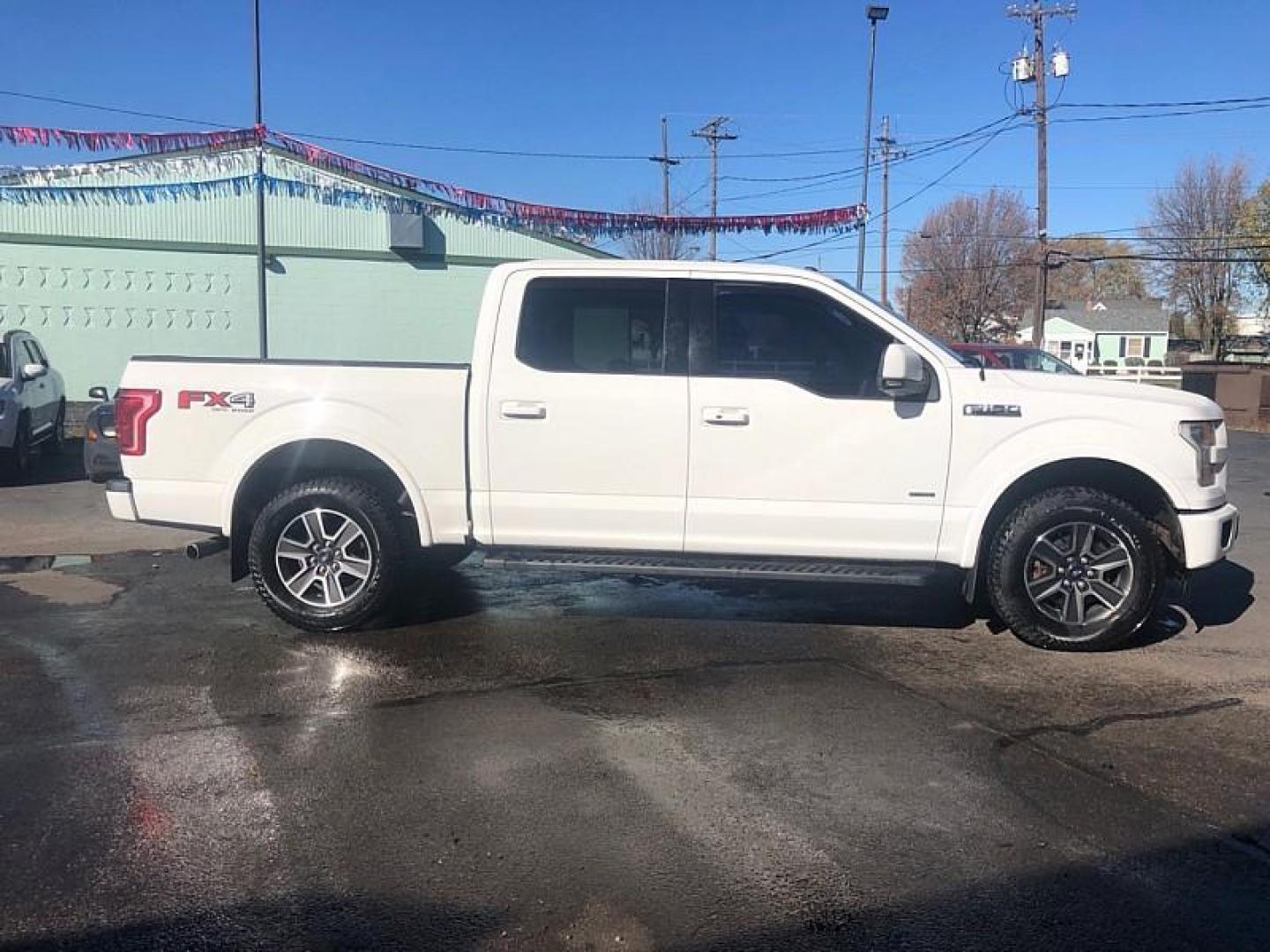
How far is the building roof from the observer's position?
68625mm

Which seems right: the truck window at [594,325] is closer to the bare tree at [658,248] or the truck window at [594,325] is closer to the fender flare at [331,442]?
the fender flare at [331,442]

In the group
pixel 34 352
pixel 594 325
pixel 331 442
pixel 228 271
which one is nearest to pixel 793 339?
pixel 594 325

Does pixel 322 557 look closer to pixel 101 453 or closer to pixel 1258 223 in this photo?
pixel 101 453

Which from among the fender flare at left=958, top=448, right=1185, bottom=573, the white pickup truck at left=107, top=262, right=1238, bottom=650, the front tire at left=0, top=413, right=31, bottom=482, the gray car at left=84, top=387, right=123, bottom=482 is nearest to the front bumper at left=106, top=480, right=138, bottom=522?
the white pickup truck at left=107, top=262, right=1238, bottom=650

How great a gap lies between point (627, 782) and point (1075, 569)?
119 inches

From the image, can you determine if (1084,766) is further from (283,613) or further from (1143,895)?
(283,613)

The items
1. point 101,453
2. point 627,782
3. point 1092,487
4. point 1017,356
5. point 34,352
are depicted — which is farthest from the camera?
point 1017,356

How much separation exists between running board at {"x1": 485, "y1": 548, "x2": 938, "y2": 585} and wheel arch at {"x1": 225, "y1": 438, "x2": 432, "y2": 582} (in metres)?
0.82

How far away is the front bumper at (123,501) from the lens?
5.89 meters

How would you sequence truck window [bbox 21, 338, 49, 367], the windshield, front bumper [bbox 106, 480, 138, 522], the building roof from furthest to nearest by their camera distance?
the building roof
the windshield
truck window [bbox 21, 338, 49, 367]
front bumper [bbox 106, 480, 138, 522]

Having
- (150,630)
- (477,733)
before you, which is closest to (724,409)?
(477,733)

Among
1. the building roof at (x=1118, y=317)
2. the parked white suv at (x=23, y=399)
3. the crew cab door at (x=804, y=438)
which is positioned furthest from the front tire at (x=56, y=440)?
the building roof at (x=1118, y=317)

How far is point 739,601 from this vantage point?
677cm

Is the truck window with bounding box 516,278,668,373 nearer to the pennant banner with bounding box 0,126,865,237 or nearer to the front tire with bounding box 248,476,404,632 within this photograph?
the front tire with bounding box 248,476,404,632
